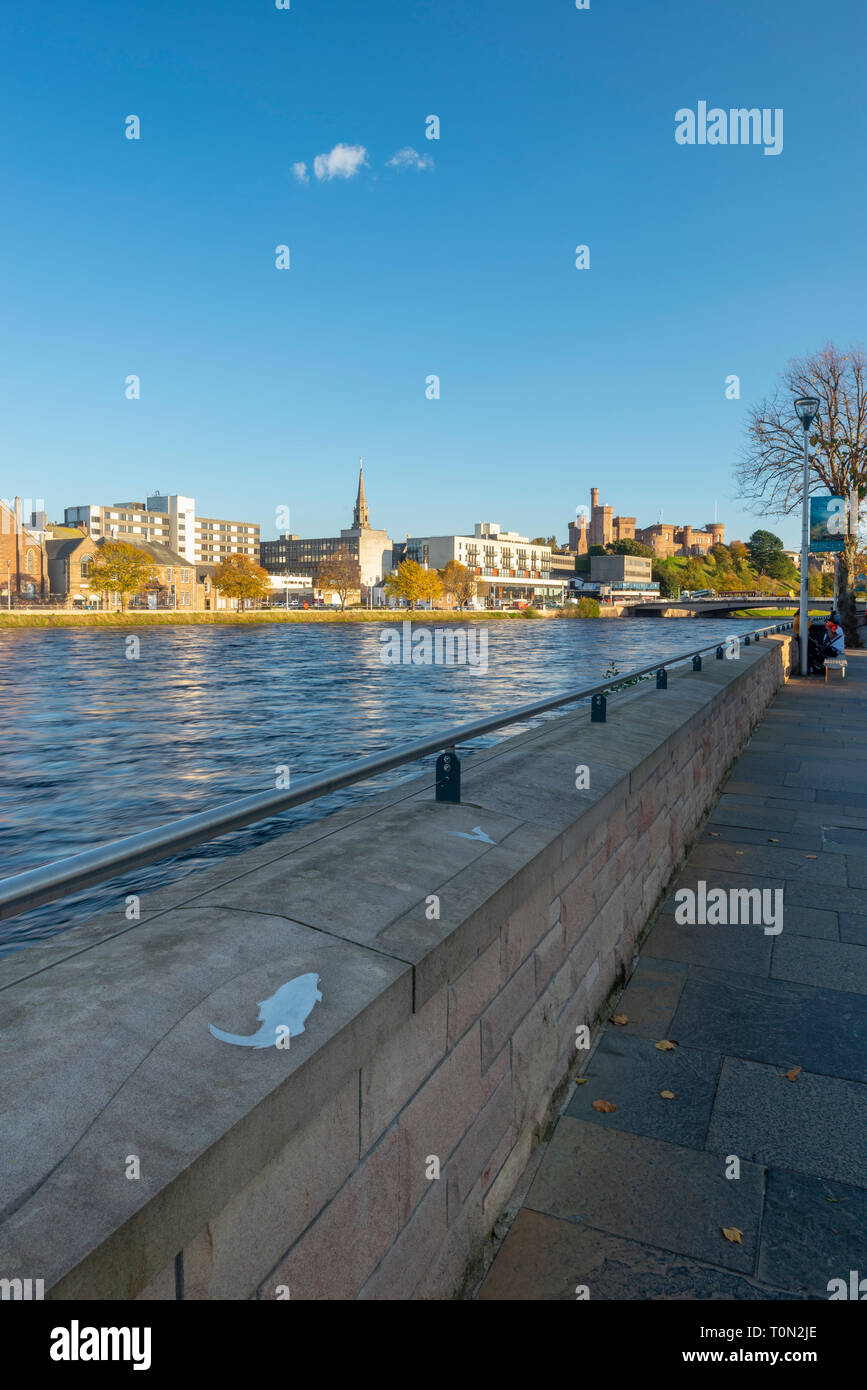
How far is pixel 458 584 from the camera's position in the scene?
148 metres

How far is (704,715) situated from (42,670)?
3369 centimetres

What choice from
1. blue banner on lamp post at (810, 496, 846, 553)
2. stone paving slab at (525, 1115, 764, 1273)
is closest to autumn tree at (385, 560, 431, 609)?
blue banner on lamp post at (810, 496, 846, 553)

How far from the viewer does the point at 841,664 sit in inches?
777

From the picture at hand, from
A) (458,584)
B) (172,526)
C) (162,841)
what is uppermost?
(172,526)

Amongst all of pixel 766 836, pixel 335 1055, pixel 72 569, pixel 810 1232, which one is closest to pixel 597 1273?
pixel 810 1232

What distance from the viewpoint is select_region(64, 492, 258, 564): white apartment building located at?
15375 centimetres

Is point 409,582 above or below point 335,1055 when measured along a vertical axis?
above

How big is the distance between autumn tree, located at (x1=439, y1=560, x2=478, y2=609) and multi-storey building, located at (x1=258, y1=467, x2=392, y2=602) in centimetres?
2111

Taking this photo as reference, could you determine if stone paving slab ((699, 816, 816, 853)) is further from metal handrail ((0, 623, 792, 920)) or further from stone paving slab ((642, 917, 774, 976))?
metal handrail ((0, 623, 792, 920))

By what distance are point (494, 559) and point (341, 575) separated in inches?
1973

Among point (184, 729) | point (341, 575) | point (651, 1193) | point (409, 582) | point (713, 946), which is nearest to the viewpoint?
point (651, 1193)

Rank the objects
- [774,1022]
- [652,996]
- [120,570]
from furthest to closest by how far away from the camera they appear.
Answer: [120,570]
[652,996]
[774,1022]

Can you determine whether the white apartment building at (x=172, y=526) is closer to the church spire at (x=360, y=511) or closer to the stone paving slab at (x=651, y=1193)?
the church spire at (x=360, y=511)

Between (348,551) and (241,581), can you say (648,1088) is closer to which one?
(241,581)
